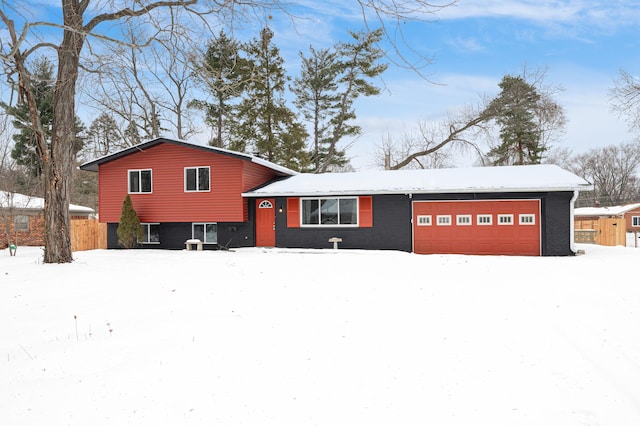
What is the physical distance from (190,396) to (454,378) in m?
2.23

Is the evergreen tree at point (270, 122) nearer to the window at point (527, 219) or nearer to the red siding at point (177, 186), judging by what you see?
the red siding at point (177, 186)

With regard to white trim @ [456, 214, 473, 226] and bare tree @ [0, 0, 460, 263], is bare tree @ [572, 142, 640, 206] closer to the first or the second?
white trim @ [456, 214, 473, 226]

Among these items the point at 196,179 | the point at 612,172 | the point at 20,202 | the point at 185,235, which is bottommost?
the point at 185,235

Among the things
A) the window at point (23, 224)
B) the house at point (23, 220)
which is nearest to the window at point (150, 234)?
the house at point (23, 220)

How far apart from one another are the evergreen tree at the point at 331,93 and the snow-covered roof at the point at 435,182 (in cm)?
1047

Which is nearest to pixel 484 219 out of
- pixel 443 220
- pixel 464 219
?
pixel 464 219

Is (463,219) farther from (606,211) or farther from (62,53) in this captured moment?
(606,211)

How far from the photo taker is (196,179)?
17.1 meters

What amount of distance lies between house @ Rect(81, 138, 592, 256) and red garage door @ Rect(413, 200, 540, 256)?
0.11ft

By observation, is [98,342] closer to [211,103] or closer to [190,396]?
[190,396]

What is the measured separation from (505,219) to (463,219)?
4.62 feet

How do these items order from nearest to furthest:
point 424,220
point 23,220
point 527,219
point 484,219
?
point 527,219 < point 484,219 < point 424,220 < point 23,220

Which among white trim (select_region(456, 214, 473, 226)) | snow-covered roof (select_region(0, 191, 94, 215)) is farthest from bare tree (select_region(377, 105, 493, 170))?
snow-covered roof (select_region(0, 191, 94, 215))

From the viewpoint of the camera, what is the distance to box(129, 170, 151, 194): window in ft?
58.2
